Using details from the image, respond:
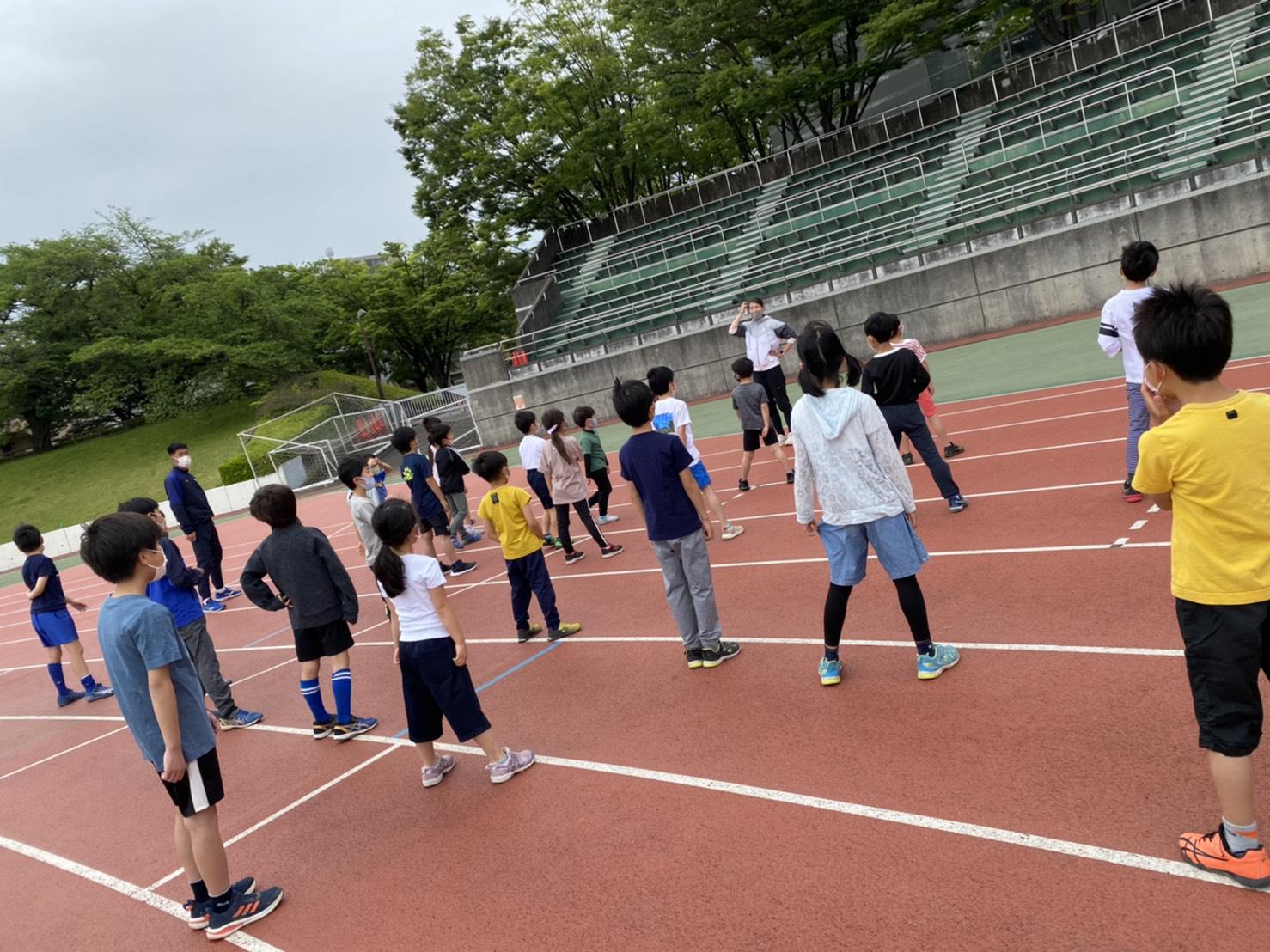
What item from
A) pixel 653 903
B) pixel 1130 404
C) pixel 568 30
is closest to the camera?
pixel 653 903

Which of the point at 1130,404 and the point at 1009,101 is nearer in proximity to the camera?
the point at 1130,404

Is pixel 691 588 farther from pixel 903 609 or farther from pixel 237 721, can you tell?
pixel 237 721

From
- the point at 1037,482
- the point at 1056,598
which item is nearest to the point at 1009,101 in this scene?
the point at 1037,482

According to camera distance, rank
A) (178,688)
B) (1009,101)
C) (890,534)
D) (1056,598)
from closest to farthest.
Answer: (178,688)
(890,534)
(1056,598)
(1009,101)

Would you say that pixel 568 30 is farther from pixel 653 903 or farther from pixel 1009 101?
pixel 653 903


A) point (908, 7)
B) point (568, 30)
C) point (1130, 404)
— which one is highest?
point (568, 30)

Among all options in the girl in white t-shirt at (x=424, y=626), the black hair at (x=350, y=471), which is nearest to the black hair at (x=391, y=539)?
the girl in white t-shirt at (x=424, y=626)

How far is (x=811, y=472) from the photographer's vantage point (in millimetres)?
4785

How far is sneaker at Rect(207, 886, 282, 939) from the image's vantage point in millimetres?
4180

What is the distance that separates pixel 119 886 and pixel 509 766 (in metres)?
2.52

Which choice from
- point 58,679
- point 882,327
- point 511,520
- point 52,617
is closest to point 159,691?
point 511,520

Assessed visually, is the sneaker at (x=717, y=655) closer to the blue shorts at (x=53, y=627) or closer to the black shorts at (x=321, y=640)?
the black shorts at (x=321, y=640)

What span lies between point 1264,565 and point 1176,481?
35cm

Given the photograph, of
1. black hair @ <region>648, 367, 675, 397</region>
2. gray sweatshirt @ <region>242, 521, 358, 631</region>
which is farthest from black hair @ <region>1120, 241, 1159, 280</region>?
gray sweatshirt @ <region>242, 521, 358, 631</region>
